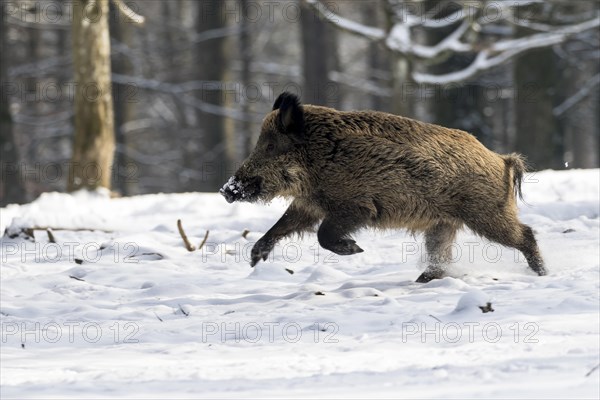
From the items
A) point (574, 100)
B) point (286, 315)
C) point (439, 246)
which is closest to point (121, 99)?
point (574, 100)

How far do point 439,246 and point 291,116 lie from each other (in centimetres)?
144

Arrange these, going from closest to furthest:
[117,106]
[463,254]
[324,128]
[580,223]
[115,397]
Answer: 1. [115,397]
2. [324,128]
3. [463,254]
4. [580,223]
5. [117,106]

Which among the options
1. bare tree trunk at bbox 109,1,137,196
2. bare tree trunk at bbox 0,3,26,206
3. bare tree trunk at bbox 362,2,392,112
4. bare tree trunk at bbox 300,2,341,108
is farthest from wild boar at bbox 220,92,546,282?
bare tree trunk at bbox 362,2,392,112

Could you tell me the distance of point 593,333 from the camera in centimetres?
462

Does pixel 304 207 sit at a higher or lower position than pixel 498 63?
lower

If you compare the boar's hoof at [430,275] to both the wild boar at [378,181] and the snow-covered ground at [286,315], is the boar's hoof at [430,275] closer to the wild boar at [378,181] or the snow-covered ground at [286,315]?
the wild boar at [378,181]

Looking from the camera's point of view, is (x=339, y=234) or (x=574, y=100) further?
(x=574, y=100)

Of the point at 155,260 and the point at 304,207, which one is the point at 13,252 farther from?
the point at 304,207

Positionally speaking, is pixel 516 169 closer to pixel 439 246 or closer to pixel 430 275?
pixel 439 246

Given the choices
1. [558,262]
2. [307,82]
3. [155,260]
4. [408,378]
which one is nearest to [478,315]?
[408,378]

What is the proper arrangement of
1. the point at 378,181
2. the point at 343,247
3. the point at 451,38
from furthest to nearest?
the point at 451,38
the point at 378,181
the point at 343,247

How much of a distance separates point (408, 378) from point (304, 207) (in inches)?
117

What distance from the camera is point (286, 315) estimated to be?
5566mm

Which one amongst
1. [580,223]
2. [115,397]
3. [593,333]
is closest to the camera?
[115,397]
